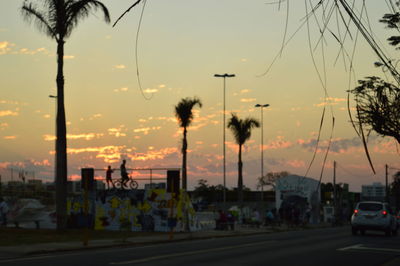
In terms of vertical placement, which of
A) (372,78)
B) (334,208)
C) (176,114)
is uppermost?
(176,114)

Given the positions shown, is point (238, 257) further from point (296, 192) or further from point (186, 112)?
point (296, 192)

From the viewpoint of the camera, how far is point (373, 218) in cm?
3447

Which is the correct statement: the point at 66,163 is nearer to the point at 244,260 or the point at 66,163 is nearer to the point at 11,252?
the point at 11,252

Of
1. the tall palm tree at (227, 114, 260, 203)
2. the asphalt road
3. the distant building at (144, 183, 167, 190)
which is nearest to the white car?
Result: the asphalt road

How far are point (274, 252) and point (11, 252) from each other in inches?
346

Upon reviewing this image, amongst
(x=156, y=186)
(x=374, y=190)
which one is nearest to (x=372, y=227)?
(x=156, y=186)

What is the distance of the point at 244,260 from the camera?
736 inches

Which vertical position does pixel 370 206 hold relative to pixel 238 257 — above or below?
above

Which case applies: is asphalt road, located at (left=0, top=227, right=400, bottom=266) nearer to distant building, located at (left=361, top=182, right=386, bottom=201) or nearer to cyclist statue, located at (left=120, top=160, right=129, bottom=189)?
cyclist statue, located at (left=120, top=160, right=129, bottom=189)

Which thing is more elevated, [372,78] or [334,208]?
[372,78]

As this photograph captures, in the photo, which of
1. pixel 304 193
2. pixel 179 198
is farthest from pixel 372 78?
pixel 304 193

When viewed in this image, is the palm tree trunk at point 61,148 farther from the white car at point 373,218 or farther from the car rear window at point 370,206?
the car rear window at point 370,206

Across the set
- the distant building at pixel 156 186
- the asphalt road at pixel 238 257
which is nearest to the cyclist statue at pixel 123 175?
the distant building at pixel 156 186

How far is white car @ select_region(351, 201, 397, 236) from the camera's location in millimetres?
34375
